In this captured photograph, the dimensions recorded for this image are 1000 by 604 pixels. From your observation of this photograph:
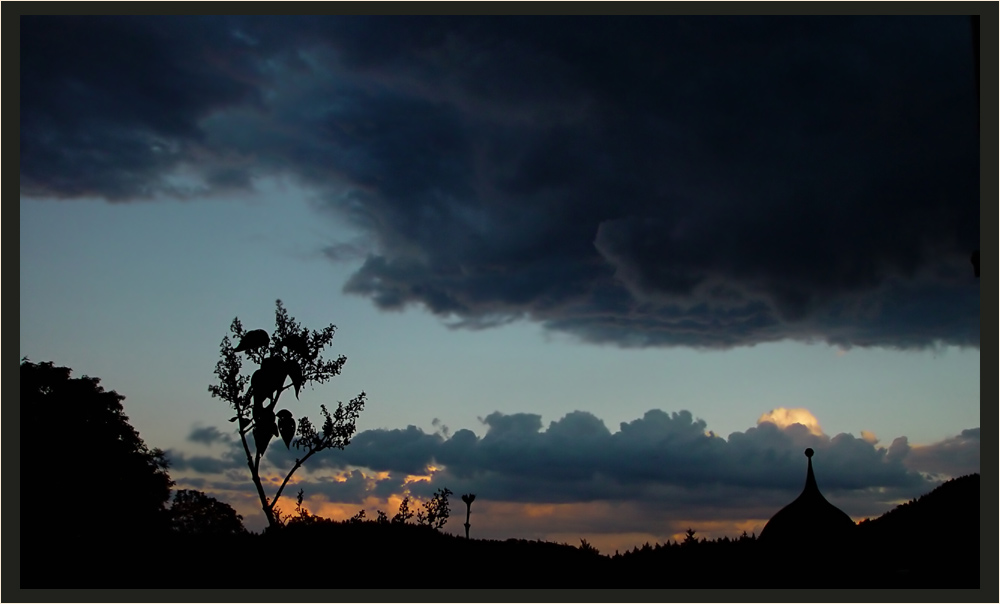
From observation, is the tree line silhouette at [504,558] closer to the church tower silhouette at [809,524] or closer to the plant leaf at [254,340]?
the church tower silhouette at [809,524]

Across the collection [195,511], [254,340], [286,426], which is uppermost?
[254,340]

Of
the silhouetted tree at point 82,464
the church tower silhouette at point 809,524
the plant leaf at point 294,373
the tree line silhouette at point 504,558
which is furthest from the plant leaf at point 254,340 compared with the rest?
the church tower silhouette at point 809,524

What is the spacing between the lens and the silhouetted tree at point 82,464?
36656mm

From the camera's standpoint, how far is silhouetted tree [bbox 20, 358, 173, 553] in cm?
3666

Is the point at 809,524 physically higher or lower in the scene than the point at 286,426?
lower

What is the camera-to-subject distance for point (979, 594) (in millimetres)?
15922

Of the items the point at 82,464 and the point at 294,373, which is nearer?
the point at 294,373

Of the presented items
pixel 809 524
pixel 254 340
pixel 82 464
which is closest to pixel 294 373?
pixel 254 340

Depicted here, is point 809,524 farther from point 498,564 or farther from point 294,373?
point 294,373

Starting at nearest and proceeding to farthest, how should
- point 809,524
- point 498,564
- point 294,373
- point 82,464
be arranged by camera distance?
1. point 498,564
2. point 809,524
3. point 294,373
4. point 82,464

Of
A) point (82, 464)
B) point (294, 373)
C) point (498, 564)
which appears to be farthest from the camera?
point (82, 464)

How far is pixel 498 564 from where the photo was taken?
2091 centimetres

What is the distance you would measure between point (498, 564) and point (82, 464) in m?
28.4

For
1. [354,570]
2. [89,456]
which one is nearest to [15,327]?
[354,570]
